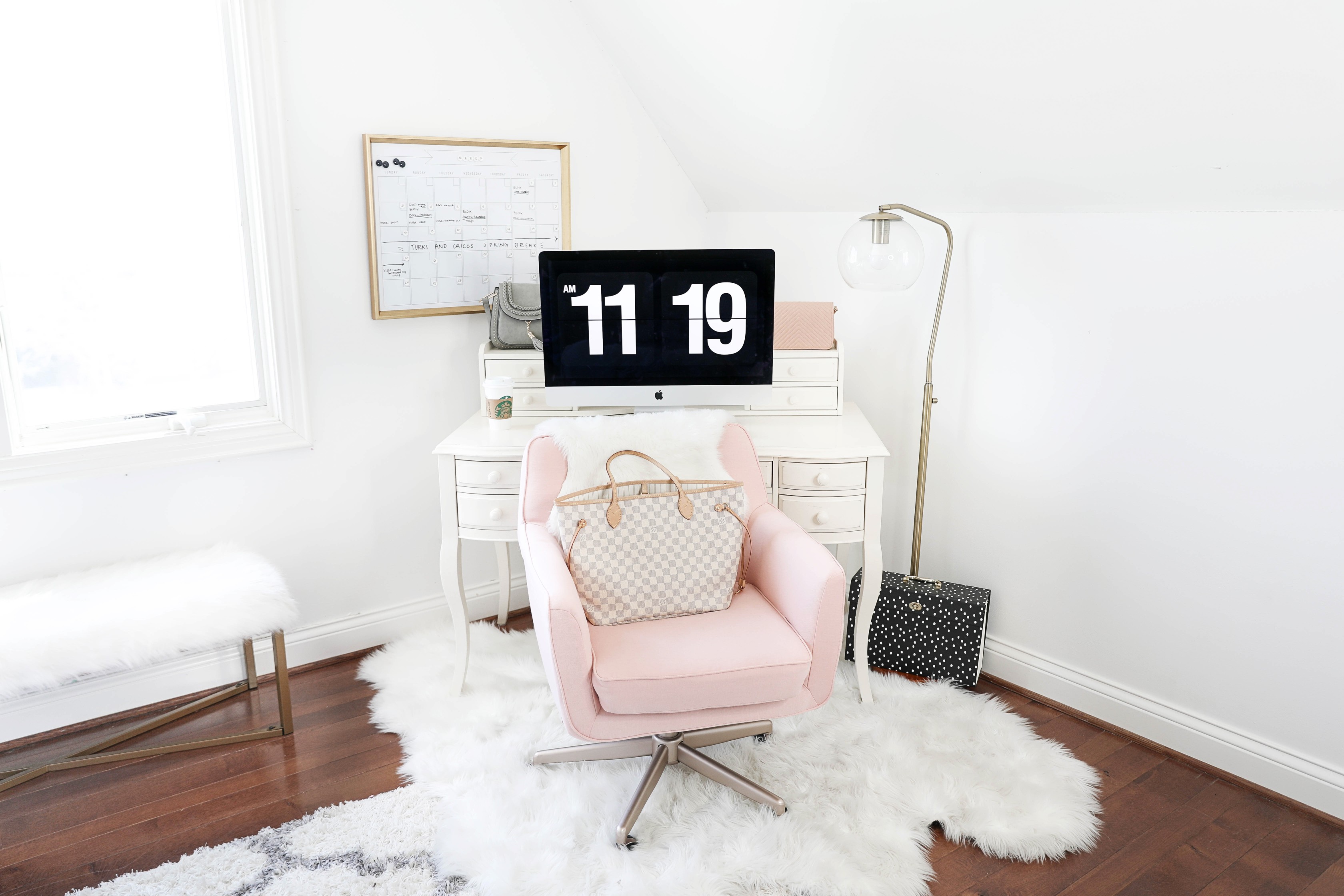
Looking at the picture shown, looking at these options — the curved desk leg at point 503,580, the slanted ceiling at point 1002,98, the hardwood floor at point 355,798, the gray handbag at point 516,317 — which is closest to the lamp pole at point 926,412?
the slanted ceiling at point 1002,98

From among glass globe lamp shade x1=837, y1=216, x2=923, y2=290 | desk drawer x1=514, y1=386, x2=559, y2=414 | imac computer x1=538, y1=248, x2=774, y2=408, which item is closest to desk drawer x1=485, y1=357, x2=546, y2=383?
desk drawer x1=514, y1=386, x2=559, y2=414

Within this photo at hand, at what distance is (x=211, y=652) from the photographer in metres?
2.56

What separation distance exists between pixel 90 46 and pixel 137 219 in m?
0.42

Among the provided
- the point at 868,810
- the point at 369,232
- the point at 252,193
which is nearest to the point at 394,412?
the point at 369,232

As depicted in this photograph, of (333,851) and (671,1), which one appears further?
(671,1)

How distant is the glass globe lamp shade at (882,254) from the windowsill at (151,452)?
1662mm

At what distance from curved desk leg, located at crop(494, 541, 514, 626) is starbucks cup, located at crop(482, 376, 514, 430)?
1.85 feet

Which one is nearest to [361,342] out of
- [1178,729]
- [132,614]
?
[132,614]

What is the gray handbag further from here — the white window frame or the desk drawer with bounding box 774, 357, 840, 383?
the desk drawer with bounding box 774, 357, 840, 383

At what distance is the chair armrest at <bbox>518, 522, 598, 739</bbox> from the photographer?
5.74 feet

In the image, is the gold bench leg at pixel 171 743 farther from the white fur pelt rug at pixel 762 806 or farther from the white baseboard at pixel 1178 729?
the white baseboard at pixel 1178 729

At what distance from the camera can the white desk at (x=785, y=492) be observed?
2322 mm

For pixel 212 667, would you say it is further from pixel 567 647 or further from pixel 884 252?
pixel 884 252

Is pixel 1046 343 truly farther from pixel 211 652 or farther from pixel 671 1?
pixel 211 652
